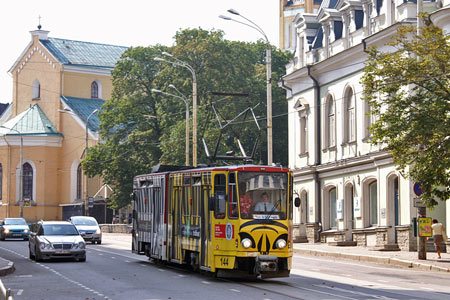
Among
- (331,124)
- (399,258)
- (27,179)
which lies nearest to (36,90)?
(27,179)

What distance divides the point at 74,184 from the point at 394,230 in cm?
5565

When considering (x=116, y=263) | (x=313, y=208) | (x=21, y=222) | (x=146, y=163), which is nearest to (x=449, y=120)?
(x=116, y=263)

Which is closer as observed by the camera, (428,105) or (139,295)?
(139,295)

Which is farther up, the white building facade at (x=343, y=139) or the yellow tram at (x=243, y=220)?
the white building facade at (x=343, y=139)

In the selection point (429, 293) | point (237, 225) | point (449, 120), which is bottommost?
point (429, 293)

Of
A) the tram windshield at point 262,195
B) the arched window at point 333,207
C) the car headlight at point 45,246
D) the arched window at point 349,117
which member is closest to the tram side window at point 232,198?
the tram windshield at point 262,195

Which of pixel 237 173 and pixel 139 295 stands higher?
pixel 237 173

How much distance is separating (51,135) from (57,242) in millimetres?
60531

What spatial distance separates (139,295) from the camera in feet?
62.7

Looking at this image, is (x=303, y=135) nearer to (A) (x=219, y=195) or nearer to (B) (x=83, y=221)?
(B) (x=83, y=221)

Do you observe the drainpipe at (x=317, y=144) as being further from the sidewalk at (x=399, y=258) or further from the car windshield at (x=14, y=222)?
the car windshield at (x=14, y=222)

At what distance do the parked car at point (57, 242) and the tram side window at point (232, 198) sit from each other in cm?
1029

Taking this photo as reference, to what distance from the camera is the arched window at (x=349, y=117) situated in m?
44.8

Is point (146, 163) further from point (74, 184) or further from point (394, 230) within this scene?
point (394, 230)
